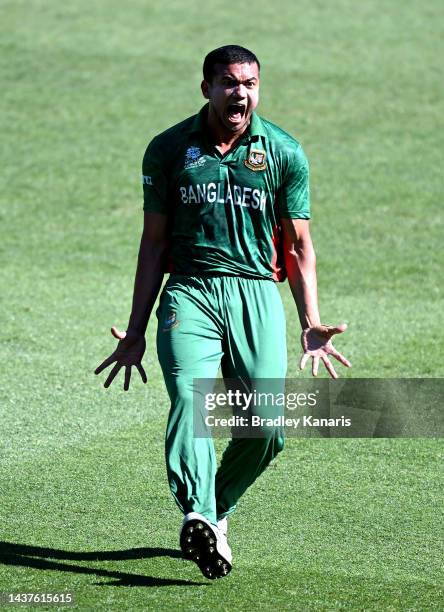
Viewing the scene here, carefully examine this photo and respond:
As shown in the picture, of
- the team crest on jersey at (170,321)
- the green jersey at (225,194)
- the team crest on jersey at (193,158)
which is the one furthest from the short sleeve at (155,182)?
the team crest on jersey at (170,321)

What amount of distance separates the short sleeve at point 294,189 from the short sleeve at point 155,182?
1.73 ft

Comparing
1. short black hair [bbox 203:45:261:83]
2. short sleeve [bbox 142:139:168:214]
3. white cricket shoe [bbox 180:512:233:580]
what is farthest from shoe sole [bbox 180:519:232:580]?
short black hair [bbox 203:45:261:83]

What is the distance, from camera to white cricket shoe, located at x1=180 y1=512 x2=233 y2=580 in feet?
16.9

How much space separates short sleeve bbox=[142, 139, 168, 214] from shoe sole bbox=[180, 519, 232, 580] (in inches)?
58.3

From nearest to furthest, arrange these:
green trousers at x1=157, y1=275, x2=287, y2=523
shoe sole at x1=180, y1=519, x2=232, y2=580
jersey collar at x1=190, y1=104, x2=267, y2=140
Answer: shoe sole at x1=180, y1=519, x2=232, y2=580
green trousers at x1=157, y1=275, x2=287, y2=523
jersey collar at x1=190, y1=104, x2=267, y2=140

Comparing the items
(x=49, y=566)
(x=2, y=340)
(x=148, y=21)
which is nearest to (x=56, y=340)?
(x=2, y=340)

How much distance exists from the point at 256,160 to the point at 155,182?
472 mm

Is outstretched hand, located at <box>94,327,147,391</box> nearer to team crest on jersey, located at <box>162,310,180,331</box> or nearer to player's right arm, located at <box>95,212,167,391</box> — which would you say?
player's right arm, located at <box>95,212,167,391</box>

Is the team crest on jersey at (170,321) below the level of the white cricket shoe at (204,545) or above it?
above

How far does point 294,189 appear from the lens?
5.77 metres

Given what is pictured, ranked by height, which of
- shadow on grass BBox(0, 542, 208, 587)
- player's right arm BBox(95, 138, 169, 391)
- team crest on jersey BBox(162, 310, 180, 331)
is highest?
player's right arm BBox(95, 138, 169, 391)

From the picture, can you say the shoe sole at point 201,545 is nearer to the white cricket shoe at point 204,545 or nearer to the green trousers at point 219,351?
the white cricket shoe at point 204,545

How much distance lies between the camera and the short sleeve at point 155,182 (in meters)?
5.77

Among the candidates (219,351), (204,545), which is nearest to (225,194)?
(219,351)
